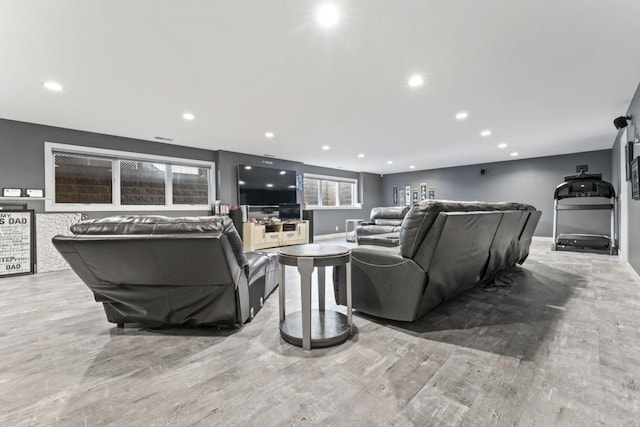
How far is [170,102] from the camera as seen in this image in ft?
11.9

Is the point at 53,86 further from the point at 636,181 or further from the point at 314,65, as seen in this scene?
the point at 636,181

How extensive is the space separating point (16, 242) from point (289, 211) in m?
4.82

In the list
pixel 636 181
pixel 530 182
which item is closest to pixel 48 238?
pixel 636 181

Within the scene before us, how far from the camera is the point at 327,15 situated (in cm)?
208

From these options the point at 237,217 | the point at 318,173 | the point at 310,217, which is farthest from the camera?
the point at 318,173

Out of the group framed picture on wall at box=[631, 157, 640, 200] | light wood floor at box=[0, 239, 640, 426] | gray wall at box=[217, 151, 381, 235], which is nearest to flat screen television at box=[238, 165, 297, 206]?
gray wall at box=[217, 151, 381, 235]

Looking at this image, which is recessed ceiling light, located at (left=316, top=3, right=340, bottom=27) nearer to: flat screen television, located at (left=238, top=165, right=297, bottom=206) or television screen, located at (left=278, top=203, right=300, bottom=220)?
flat screen television, located at (left=238, top=165, right=297, bottom=206)

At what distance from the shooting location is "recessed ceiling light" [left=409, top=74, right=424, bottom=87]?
3.04 m

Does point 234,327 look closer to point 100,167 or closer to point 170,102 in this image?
point 170,102

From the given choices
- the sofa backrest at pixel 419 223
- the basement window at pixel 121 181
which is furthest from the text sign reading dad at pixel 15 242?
the sofa backrest at pixel 419 223

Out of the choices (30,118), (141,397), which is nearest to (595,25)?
(141,397)

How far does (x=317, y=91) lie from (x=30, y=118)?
13.9 feet

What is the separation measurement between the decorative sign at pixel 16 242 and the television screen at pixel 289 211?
4.45 m

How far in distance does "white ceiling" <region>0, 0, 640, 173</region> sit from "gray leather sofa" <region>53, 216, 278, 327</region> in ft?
4.99
